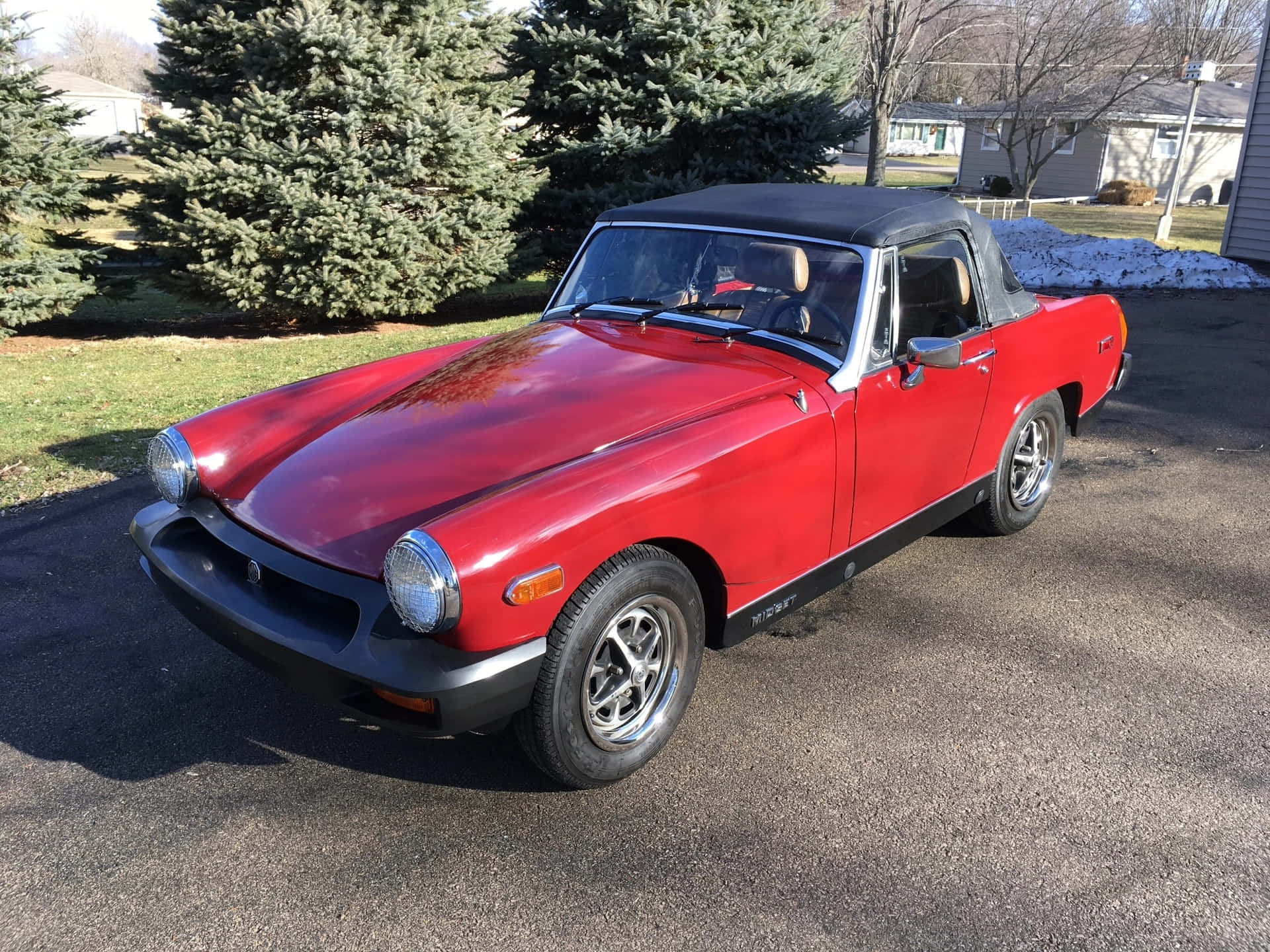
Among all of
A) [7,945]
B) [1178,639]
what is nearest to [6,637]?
[7,945]

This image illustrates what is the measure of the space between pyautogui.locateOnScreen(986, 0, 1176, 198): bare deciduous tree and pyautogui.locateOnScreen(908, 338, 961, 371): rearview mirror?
2650cm

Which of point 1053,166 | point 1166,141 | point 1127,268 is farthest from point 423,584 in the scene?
point 1166,141

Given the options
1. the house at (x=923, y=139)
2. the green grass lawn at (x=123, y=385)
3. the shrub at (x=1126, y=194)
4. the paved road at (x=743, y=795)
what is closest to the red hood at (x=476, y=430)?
the paved road at (x=743, y=795)

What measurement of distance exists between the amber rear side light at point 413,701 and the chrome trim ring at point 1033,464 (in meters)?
3.31

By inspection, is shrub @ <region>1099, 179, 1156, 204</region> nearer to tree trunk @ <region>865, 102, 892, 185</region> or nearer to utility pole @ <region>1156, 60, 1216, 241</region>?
utility pole @ <region>1156, 60, 1216, 241</region>

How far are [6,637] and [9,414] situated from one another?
14.0 ft

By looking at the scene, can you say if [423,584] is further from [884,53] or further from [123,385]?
[884,53]

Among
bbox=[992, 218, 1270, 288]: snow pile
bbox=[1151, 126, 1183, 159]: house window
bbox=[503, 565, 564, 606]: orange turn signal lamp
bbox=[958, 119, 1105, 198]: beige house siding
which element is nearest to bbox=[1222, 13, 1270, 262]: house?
bbox=[992, 218, 1270, 288]: snow pile

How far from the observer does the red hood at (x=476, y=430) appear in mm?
3062

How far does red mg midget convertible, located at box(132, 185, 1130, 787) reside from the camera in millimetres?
2732

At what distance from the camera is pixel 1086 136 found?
107 ft

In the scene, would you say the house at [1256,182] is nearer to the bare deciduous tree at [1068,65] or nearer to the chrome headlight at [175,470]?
the bare deciduous tree at [1068,65]

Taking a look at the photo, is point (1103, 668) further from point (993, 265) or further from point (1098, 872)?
point (993, 265)

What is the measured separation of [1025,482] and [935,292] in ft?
4.56
